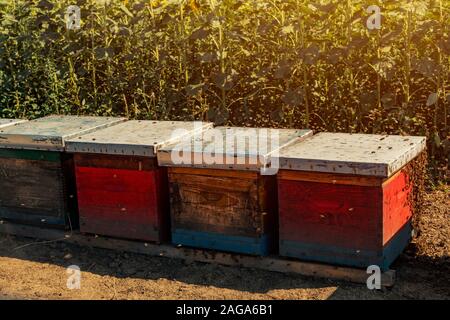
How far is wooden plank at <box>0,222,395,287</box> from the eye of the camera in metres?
4.79

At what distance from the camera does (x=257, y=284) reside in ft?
16.2

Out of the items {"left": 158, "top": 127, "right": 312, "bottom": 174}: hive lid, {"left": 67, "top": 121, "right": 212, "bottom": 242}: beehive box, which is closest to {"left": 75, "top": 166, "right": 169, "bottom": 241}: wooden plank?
{"left": 67, "top": 121, "right": 212, "bottom": 242}: beehive box

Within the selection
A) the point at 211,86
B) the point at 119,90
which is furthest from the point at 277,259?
the point at 119,90

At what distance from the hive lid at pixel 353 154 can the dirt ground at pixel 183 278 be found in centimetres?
78

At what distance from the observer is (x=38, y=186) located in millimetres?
5871

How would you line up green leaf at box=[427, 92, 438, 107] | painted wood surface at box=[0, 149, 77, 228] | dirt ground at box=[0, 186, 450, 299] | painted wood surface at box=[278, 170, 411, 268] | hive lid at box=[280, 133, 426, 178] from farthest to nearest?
1. green leaf at box=[427, 92, 438, 107]
2. painted wood surface at box=[0, 149, 77, 228]
3. dirt ground at box=[0, 186, 450, 299]
4. painted wood surface at box=[278, 170, 411, 268]
5. hive lid at box=[280, 133, 426, 178]

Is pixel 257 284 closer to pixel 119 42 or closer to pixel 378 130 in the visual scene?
pixel 378 130

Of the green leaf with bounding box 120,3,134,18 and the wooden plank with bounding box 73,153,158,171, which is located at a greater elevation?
the green leaf with bounding box 120,3,134,18

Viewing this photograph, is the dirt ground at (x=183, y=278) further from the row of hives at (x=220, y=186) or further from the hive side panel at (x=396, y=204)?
the hive side panel at (x=396, y=204)

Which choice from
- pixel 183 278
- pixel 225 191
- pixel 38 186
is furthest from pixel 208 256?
pixel 38 186

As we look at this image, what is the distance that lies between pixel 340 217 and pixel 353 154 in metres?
0.42

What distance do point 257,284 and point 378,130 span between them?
2.65 metres

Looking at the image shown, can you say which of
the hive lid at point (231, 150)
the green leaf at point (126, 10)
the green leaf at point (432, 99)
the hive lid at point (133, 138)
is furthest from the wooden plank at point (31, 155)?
the green leaf at point (432, 99)

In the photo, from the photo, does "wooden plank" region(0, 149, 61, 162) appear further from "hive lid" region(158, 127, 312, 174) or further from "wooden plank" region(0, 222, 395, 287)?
"hive lid" region(158, 127, 312, 174)
